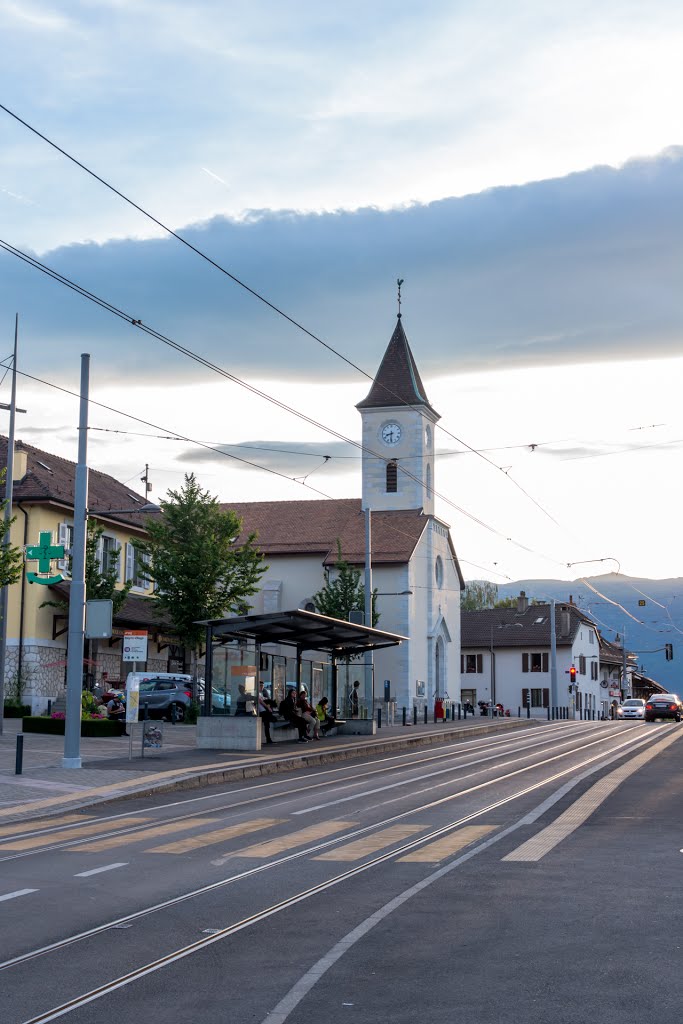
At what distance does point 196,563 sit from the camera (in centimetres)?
4416

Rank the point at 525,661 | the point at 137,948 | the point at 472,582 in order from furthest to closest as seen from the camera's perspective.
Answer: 1. the point at 472,582
2. the point at 525,661
3. the point at 137,948

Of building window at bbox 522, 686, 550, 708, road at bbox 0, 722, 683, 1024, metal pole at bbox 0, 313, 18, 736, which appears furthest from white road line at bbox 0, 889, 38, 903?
building window at bbox 522, 686, 550, 708

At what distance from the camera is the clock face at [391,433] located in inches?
2872

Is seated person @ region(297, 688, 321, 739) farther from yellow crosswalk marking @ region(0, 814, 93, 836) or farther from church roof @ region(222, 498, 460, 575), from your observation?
church roof @ region(222, 498, 460, 575)

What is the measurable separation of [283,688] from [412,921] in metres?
28.5

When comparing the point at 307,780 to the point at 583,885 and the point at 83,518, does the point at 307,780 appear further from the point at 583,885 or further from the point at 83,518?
the point at 583,885

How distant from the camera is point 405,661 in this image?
6519 cm

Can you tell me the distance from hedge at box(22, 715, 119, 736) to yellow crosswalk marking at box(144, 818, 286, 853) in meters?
19.2

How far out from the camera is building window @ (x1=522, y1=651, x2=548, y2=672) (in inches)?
3725

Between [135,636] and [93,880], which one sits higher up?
[135,636]

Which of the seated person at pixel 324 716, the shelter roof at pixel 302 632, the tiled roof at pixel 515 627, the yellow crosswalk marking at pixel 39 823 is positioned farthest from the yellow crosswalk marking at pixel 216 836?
the tiled roof at pixel 515 627

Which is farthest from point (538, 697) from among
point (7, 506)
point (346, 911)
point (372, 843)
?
point (346, 911)

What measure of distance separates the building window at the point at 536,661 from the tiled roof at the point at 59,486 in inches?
1664

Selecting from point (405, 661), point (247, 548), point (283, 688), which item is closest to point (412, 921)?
point (283, 688)
